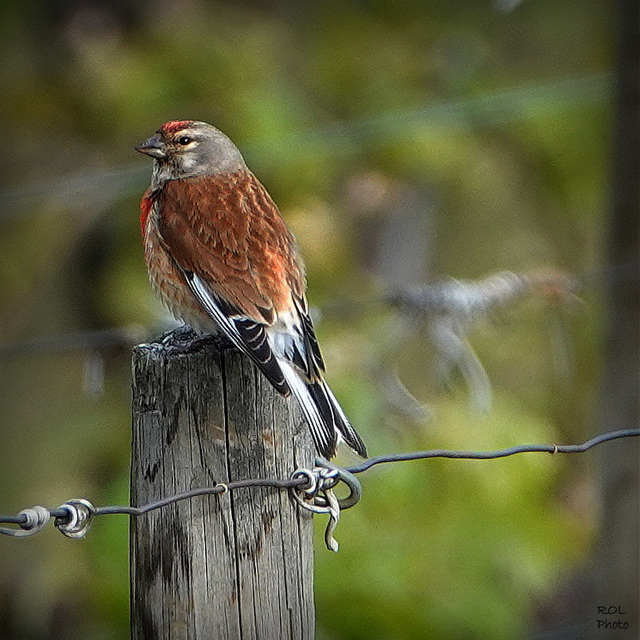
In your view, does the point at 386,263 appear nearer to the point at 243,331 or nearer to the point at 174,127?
the point at 174,127

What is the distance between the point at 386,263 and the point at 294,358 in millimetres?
4323

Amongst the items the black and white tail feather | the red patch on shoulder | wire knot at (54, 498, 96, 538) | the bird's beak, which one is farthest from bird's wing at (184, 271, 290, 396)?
the bird's beak

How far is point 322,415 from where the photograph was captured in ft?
9.50

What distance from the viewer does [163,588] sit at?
103 inches

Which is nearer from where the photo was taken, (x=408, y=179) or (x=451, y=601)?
(x=451, y=601)

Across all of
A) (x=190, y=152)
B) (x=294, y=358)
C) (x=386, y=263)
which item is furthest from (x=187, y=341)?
(x=386, y=263)

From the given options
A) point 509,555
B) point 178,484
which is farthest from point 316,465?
point 509,555

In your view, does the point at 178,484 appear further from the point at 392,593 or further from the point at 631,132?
the point at 631,132

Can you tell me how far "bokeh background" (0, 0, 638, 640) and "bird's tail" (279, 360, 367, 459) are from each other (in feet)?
6.29

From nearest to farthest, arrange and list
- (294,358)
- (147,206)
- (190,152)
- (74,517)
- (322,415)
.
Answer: (74,517)
(322,415)
(294,358)
(147,206)
(190,152)

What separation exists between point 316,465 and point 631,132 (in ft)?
10.5

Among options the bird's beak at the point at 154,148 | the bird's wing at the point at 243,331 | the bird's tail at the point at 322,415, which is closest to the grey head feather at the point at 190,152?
the bird's beak at the point at 154,148

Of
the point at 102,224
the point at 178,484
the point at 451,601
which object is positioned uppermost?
the point at 102,224

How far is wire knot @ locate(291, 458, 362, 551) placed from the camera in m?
2.67
